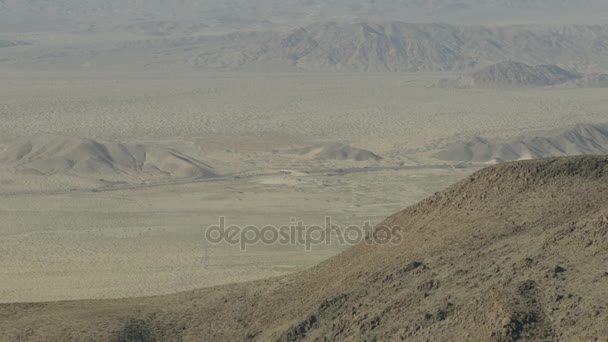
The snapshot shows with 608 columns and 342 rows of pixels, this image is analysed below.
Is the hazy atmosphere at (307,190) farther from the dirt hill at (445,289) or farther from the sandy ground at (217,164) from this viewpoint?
the sandy ground at (217,164)

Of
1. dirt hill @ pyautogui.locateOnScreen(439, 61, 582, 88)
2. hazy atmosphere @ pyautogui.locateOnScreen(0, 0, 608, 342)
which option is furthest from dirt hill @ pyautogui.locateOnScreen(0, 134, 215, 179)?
dirt hill @ pyautogui.locateOnScreen(439, 61, 582, 88)

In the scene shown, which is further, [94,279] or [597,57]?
[597,57]

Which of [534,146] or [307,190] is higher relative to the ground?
[307,190]

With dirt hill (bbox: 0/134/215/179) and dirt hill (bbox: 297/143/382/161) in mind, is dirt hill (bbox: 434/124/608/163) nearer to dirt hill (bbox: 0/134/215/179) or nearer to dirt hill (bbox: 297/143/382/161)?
dirt hill (bbox: 297/143/382/161)

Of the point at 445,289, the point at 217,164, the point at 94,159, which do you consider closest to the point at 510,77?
the point at 217,164

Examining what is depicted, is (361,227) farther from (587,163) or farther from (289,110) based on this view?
(289,110)

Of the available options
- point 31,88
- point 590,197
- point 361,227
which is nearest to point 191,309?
point 590,197

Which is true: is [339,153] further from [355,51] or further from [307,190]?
[355,51]
